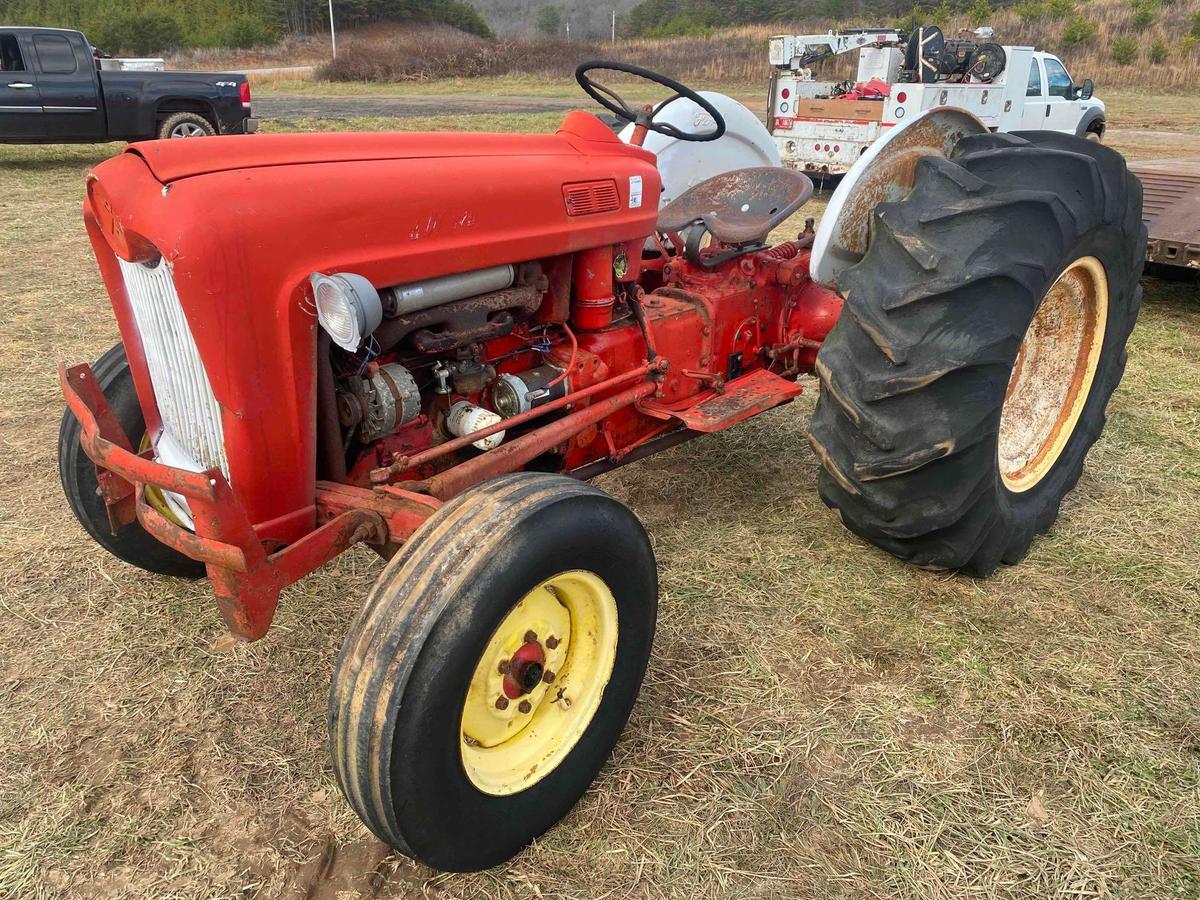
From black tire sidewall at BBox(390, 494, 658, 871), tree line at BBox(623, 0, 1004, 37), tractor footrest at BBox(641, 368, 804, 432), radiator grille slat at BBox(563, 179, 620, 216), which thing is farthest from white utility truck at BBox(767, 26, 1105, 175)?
tree line at BBox(623, 0, 1004, 37)

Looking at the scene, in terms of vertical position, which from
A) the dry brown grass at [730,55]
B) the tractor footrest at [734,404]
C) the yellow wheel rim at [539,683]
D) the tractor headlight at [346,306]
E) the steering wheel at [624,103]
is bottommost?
the yellow wheel rim at [539,683]

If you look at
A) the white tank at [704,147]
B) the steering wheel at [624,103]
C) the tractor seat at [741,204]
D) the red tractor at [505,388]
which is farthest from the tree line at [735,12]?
the red tractor at [505,388]

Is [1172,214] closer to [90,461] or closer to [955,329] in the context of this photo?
[955,329]

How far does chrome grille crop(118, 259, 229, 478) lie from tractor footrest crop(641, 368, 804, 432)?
4.74 ft

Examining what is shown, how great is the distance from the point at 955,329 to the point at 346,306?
1671 mm

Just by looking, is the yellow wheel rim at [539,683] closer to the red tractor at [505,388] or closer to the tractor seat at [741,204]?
the red tractor at [505,388]

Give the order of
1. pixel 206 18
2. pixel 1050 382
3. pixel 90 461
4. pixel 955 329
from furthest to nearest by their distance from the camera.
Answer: pixel 206 18 < pixel 1050 382 < pixel 90 461 < pixel 955 329

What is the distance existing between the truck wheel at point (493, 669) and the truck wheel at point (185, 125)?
1132cm

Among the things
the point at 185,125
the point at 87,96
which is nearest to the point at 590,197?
the point at 185,125

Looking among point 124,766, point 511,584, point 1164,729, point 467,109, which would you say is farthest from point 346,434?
point 467,109

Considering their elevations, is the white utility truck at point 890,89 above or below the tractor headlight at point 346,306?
above

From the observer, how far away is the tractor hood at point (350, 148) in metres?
1.86

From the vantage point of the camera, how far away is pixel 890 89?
382 inches

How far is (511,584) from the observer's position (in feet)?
5.66
